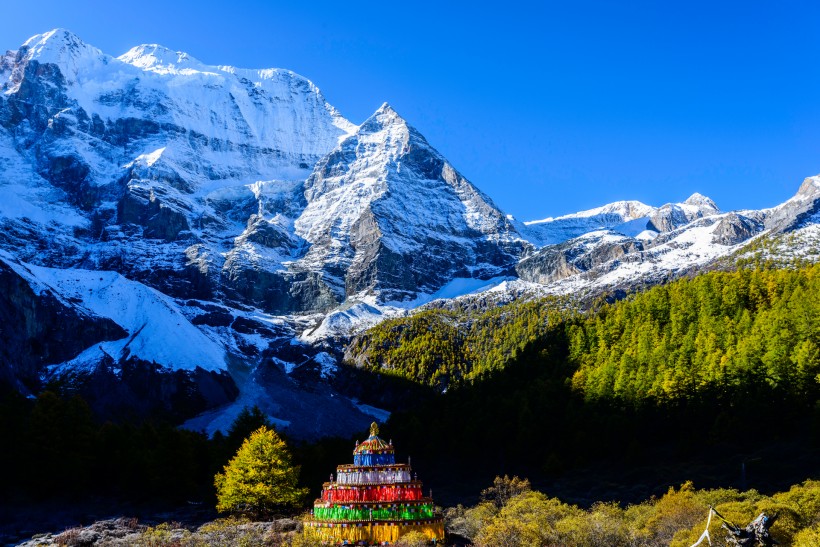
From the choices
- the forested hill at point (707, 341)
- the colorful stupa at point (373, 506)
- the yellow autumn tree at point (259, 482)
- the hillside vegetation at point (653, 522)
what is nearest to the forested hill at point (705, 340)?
the forested hill at point (707, 341)

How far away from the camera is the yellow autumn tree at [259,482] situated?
250 feet

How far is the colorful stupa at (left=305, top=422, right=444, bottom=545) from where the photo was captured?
184 feet

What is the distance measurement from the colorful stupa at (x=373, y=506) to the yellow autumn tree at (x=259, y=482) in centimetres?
1781

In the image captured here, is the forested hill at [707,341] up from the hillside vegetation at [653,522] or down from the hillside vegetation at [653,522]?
up

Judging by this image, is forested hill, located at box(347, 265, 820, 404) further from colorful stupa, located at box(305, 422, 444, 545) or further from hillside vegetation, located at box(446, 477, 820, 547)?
colorful stupa, located at box(305, 422, 444, 545)

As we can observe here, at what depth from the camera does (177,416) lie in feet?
628

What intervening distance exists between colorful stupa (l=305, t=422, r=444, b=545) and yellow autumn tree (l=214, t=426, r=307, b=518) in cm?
1781

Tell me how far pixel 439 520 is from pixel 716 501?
21.0 meters

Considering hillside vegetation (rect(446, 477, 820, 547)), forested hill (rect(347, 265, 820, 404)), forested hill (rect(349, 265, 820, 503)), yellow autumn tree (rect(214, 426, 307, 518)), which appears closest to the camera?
hillside vegetation (rect(446, 477, 820, 547))

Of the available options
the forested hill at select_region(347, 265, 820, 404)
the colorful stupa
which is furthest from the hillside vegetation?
the forested hill at select_region(347, 265, 820, 404)

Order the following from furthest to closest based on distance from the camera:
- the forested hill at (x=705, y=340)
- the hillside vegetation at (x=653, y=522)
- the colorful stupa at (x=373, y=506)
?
1. the forested hill at (x=705, y=340)
2. the colorful stupa at (x=373, y=506)
3. the hillside vegetation at (x=653, y=522)

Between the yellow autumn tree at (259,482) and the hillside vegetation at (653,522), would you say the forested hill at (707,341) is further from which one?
the yellow autumn tree at (259,482)

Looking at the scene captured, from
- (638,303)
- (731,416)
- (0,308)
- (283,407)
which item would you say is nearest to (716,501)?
(731,416)

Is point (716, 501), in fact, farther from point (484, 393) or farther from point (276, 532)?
point (484, 393)
